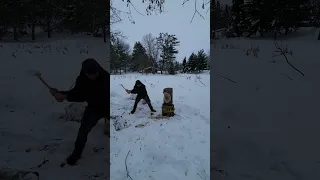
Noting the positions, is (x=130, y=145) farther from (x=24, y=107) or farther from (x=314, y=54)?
(x=314, y=54)

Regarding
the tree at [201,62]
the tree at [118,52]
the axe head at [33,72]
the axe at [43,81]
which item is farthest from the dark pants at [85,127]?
the tree at [201,62]

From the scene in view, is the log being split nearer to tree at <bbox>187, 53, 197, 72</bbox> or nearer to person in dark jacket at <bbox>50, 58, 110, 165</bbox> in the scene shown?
person in dark jacket at <bbox>50, 58, 110, 165</bbox>

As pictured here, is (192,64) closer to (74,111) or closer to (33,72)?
(74,111)

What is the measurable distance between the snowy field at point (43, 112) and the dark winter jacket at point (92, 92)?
1.18ft

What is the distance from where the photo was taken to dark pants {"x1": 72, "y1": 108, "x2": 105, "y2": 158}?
9.80 ft

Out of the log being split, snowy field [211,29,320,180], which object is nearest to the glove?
the log being split

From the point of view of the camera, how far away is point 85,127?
304 cm

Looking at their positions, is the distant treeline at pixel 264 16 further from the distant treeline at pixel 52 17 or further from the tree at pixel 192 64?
the tree at pixel 192 64

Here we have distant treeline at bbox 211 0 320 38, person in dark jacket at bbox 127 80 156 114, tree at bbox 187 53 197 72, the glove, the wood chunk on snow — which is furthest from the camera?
tree at bbox 187 53 197 72

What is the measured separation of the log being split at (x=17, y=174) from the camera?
2.65 metres

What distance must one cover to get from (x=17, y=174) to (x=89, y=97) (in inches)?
47.9

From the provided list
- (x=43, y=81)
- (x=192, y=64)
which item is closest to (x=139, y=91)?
(x=43, y=81)

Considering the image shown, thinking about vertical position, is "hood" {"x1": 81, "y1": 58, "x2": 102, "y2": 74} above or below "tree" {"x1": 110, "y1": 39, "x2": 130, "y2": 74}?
below

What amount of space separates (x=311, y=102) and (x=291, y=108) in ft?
0.98
